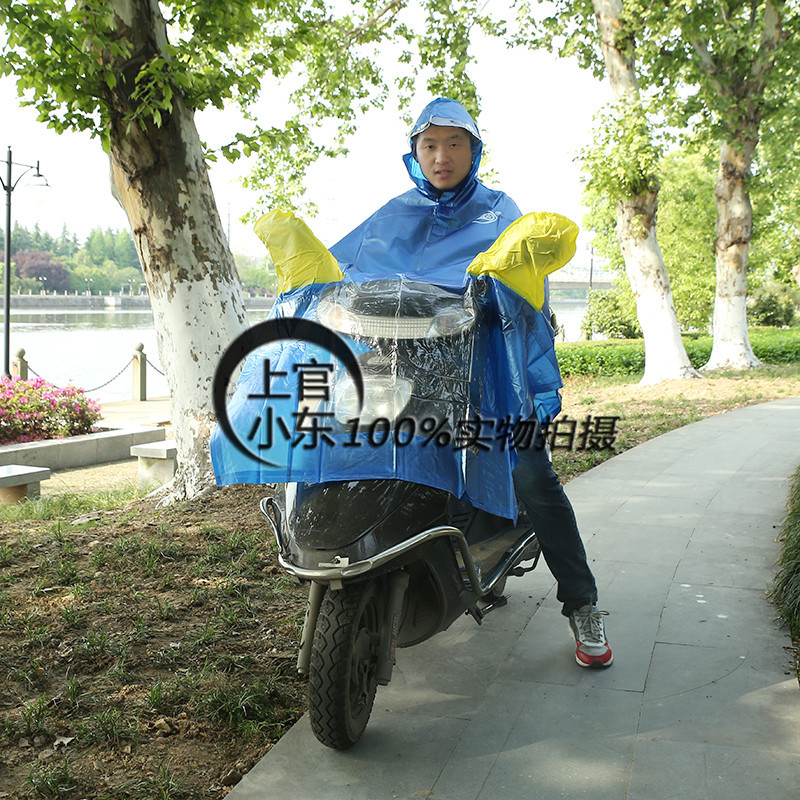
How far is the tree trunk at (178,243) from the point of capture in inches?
224

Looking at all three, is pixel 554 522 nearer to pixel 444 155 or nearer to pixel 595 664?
pixel 595 664

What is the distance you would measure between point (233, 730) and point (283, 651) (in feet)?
2.02

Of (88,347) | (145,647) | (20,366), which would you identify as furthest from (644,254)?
(88,347)

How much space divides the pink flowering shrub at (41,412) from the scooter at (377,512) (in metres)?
8.59

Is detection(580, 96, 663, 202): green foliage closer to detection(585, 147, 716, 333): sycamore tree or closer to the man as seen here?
the man

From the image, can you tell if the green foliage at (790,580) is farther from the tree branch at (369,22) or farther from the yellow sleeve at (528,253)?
the tree branch at (369,22)

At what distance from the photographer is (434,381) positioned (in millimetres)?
2658

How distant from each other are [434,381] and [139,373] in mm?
16459

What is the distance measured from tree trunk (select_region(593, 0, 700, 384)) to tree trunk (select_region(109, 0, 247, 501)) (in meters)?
9.88

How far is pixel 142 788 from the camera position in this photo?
8.40 feet

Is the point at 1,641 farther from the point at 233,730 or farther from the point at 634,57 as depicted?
the point at 634,57

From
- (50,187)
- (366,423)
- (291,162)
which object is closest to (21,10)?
(366,423)

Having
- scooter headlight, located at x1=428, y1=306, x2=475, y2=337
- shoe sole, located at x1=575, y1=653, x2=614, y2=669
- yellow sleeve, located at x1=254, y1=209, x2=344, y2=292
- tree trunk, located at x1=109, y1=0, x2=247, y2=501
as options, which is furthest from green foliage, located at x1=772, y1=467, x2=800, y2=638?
tree trunk, located at x1=109, y1=0, x2=247, y2=501

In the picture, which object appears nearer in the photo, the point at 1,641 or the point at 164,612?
the point at 1,641
